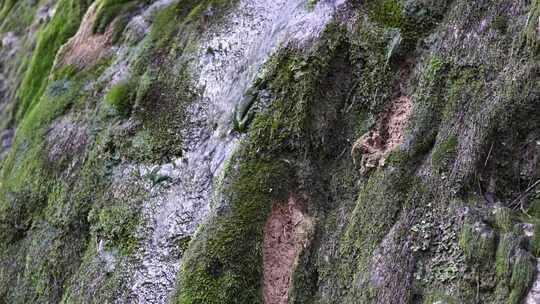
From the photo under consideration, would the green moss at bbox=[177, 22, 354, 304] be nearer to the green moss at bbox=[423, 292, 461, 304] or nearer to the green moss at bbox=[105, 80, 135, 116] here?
the green moss at bbox=[423, 292, 461, 304]

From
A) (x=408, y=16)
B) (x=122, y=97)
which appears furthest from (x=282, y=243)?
(x=122, y=97)

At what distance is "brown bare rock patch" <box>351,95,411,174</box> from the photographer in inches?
208

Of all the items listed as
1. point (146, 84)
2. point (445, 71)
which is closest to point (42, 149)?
point (146, 84)

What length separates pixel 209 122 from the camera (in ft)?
23.0

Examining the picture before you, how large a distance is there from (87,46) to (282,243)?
6.03 metres

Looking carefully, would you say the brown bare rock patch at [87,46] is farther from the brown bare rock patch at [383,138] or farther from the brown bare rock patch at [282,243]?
the brown bare rock patch at [383,138]

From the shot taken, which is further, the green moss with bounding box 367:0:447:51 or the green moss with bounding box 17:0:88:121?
the green moss with bounding box 17:0:88:121

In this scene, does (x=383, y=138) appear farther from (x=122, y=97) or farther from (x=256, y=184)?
(x=122, y=97)

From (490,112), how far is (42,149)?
6.49 metres

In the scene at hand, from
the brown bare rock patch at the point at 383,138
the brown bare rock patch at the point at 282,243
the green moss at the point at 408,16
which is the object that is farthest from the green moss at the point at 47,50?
the brown bare rock patch at the point at 383,138

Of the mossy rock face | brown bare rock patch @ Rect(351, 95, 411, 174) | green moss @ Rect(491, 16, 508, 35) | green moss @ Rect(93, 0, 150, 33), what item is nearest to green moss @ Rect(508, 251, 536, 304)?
the mossy rock face

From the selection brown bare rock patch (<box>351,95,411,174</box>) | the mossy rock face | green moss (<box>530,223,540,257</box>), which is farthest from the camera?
brown bare rock patch (<box>351,95,411,174</box>)

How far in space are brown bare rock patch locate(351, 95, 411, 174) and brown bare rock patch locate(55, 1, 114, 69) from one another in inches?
221

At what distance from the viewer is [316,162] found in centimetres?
587
